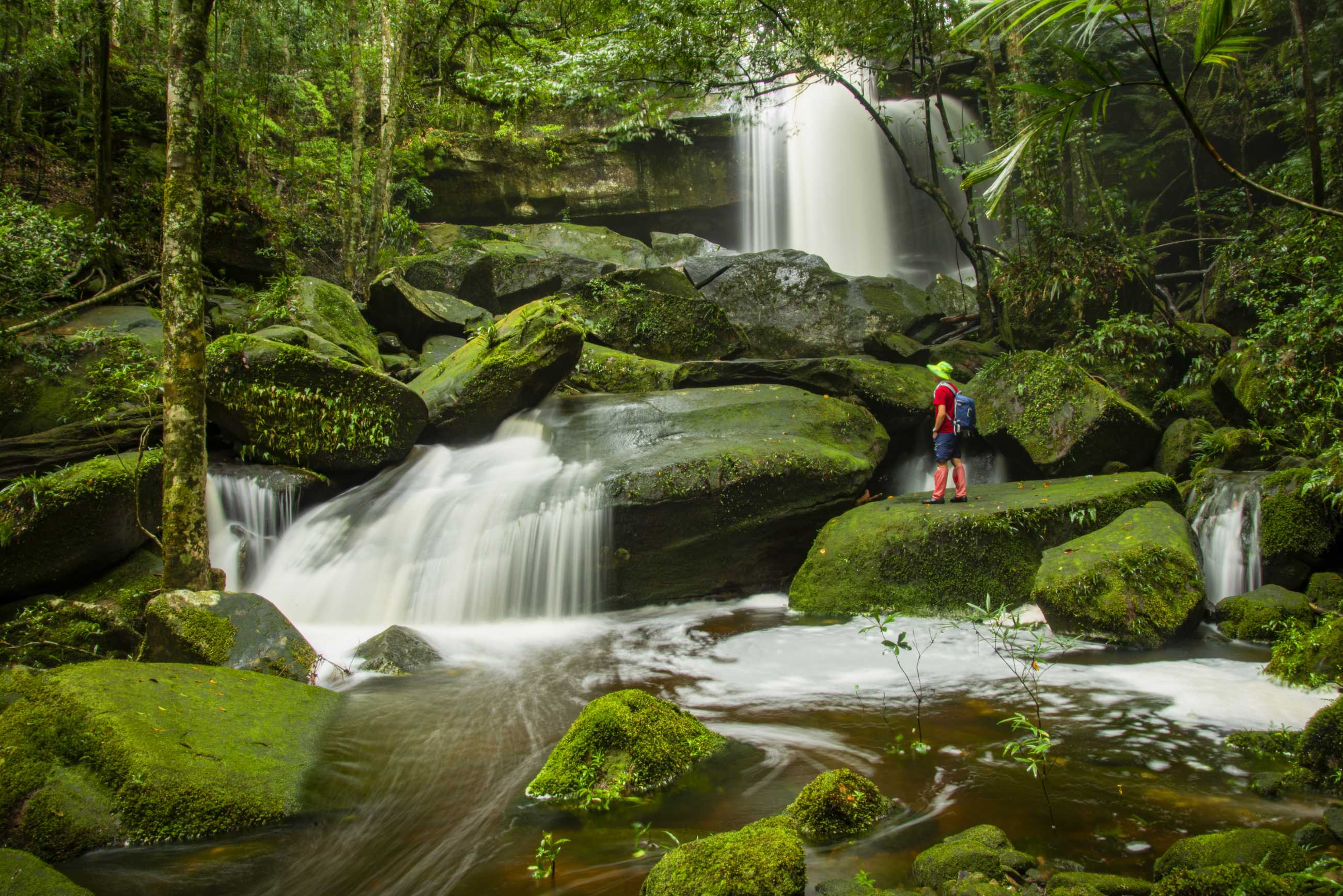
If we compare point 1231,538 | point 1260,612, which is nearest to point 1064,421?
point 1231,538

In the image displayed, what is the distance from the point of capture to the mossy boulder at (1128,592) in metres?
6.06

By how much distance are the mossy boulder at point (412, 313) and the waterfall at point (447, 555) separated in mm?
4928

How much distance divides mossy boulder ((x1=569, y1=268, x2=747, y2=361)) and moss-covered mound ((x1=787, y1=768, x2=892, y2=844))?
10471 millimetres

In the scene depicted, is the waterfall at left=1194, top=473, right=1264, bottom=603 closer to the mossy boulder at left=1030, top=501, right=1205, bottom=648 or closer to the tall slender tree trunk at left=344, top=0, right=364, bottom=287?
the mossy boulder at left=1030, top=501, right=1205, bottom=648

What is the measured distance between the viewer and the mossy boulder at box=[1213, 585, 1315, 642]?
616 cm

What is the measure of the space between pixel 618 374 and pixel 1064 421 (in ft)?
21.6

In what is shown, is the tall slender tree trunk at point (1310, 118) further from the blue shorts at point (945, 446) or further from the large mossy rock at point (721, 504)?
the large mossy rock at point (721, 504)

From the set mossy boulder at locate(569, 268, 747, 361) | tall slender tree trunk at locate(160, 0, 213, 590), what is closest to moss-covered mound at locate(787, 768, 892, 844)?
tall slender tree trunk at locate(160, 0, 213, 590)

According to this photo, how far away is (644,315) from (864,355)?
4104 mm

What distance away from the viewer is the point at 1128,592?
242 inches

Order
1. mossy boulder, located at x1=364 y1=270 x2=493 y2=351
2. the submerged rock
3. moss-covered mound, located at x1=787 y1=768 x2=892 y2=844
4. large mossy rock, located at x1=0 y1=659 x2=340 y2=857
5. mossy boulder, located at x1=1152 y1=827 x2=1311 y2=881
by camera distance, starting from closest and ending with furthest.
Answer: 1. mossy boulder, located at x1=1152 y1=827 x2=1311 y2=881
2. moss-covered mound, located at x1=787 y1=768 x2=892 y2=844
3. large mossy rock, located at x1=0 y1=659 x2=340 y2=857
4. the submerged rock
5. mossy boulder, located at x1=364 y1=270 x2=493 y2=351

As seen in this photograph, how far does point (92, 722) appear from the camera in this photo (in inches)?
143

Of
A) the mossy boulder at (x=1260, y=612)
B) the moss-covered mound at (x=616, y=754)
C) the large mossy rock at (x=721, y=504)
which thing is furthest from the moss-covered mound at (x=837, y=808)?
the large mossy rock at (x=721, y=504)

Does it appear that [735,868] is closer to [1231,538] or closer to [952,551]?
[952,551]
